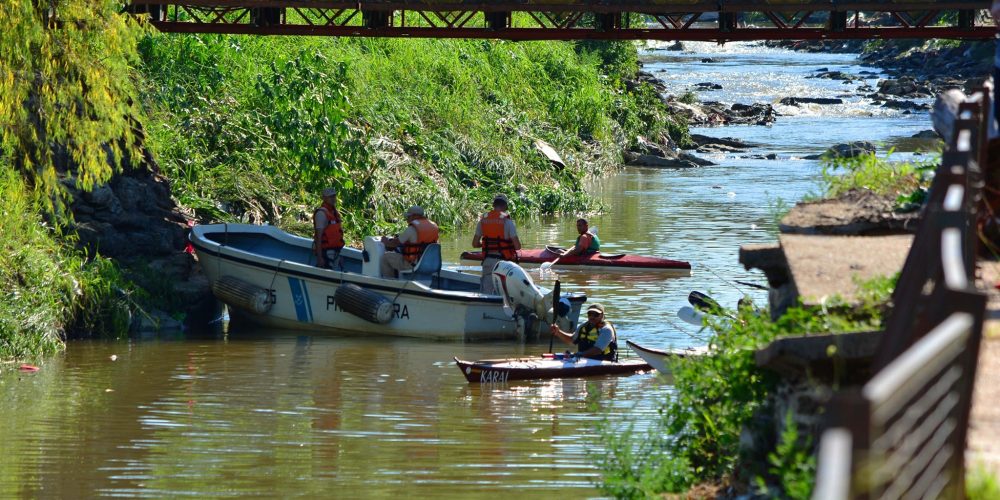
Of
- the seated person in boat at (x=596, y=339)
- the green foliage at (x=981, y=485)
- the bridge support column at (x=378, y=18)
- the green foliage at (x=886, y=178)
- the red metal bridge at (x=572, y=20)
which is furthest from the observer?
the bridge support column at (x=378, y=18)

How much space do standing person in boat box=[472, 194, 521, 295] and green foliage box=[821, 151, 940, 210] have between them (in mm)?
7332

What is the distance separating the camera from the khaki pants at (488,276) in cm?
1869

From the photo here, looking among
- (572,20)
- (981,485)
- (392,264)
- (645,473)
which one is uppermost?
(572,20)

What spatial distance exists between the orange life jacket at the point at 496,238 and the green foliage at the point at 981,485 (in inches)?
530

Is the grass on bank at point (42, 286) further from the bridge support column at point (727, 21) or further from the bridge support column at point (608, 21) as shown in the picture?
the bridge support column at point (727, 21)

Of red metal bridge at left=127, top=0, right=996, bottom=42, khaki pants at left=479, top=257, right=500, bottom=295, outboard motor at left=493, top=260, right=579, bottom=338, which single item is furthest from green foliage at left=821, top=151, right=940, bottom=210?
red metal bridge at left=127, top=0, right=996, bottom=42

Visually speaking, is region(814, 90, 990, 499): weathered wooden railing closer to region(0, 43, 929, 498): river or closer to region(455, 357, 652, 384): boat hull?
region(0, 43, 929, 498): river

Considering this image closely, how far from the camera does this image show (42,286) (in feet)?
56.2

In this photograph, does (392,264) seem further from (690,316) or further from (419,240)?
(690,316)

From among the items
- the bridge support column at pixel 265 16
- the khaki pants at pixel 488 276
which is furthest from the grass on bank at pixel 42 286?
the bridge support column at pixel 265 16

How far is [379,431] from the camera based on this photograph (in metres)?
13.4

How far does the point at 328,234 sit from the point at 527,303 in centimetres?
301

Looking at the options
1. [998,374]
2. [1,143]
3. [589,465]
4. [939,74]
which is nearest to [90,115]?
→ [1,143]

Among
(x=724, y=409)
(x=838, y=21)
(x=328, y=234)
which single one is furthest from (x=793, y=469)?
(x=838, y=21)
